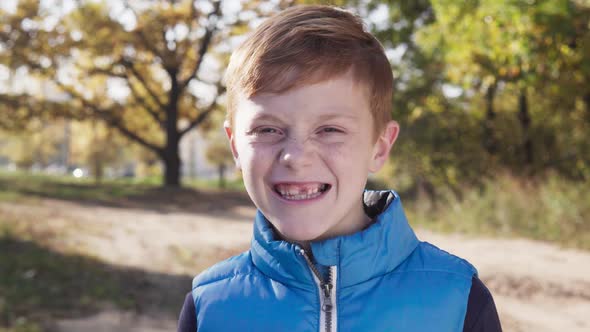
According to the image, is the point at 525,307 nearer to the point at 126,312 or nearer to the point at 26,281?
the point at 126,312

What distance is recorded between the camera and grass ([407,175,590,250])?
26.2ft

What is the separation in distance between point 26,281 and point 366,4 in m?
9.70

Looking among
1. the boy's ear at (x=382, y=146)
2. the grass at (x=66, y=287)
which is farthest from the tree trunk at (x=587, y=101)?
the boy's ear at (x=382, y=146)

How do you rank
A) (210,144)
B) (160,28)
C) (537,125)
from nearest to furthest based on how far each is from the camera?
1. (537,125)
2. (160,28)
3. (210,144)

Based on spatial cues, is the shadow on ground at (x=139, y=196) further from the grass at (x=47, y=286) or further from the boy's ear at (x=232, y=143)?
the boy's ear at (x=232, y=143)

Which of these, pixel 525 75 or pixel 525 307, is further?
pixel 525 75

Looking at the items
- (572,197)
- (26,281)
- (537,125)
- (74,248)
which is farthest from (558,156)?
(26,281)

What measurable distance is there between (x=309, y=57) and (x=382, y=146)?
1.20 ft

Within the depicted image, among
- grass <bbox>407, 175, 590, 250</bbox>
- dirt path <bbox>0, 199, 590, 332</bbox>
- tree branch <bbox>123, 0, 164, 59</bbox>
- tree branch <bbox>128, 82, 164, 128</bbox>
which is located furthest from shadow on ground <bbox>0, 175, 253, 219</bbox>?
grass <bbox>407, 175, 590, 250</bbox>

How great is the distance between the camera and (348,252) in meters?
1.45

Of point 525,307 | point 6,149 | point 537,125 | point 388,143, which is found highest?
point 388,143

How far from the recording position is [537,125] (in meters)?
12.4

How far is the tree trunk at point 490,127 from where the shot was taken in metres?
12.5

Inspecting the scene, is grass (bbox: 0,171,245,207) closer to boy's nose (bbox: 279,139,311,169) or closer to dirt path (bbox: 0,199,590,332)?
dirt path (bbox: 0,199,590,332)
